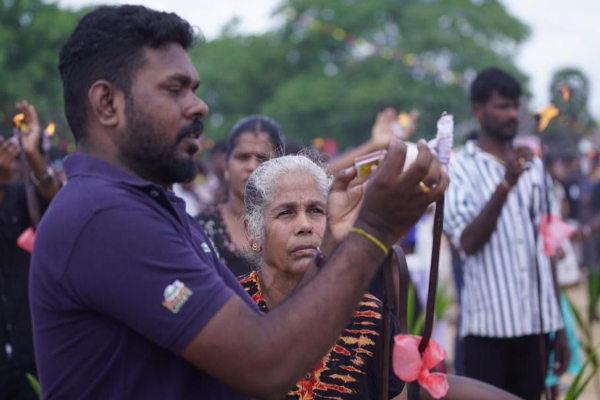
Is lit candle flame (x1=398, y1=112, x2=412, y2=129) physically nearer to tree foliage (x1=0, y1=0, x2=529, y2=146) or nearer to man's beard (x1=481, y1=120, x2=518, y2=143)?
man's beard (x1=481, y1=120, x2=518, y2=143)

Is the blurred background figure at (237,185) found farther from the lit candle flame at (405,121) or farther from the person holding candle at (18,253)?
the person holding candle at (18,253)

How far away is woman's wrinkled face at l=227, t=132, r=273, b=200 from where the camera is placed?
505cm

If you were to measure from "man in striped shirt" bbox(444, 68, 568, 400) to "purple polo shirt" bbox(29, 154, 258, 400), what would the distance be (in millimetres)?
3159

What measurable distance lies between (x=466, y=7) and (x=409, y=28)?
3.10 m

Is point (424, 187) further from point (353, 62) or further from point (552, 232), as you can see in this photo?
point (353, 62)

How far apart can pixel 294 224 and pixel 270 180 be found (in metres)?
0.22

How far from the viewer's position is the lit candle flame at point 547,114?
4599 millimetres

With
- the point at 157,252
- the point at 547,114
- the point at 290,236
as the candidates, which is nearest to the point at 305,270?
the point at 290,236

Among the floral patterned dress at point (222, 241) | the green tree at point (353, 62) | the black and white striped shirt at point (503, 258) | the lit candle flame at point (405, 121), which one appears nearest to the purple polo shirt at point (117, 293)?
the floral patterned dress at point (222, 241)

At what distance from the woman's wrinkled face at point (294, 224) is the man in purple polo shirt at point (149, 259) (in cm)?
113

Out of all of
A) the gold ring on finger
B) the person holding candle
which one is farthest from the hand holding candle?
the gold ring on finger

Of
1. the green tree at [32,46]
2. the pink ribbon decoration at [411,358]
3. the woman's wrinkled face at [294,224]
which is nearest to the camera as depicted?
the pink ribbon decoration at [411,358]

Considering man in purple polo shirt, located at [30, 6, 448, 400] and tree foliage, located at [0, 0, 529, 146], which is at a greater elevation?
tree foliage, located at [0, 0, 529, 146]

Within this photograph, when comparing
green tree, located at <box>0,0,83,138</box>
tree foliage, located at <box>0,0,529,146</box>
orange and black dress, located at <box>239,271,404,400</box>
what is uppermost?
tree foliage, located at <box>0,0,529,146</box>
